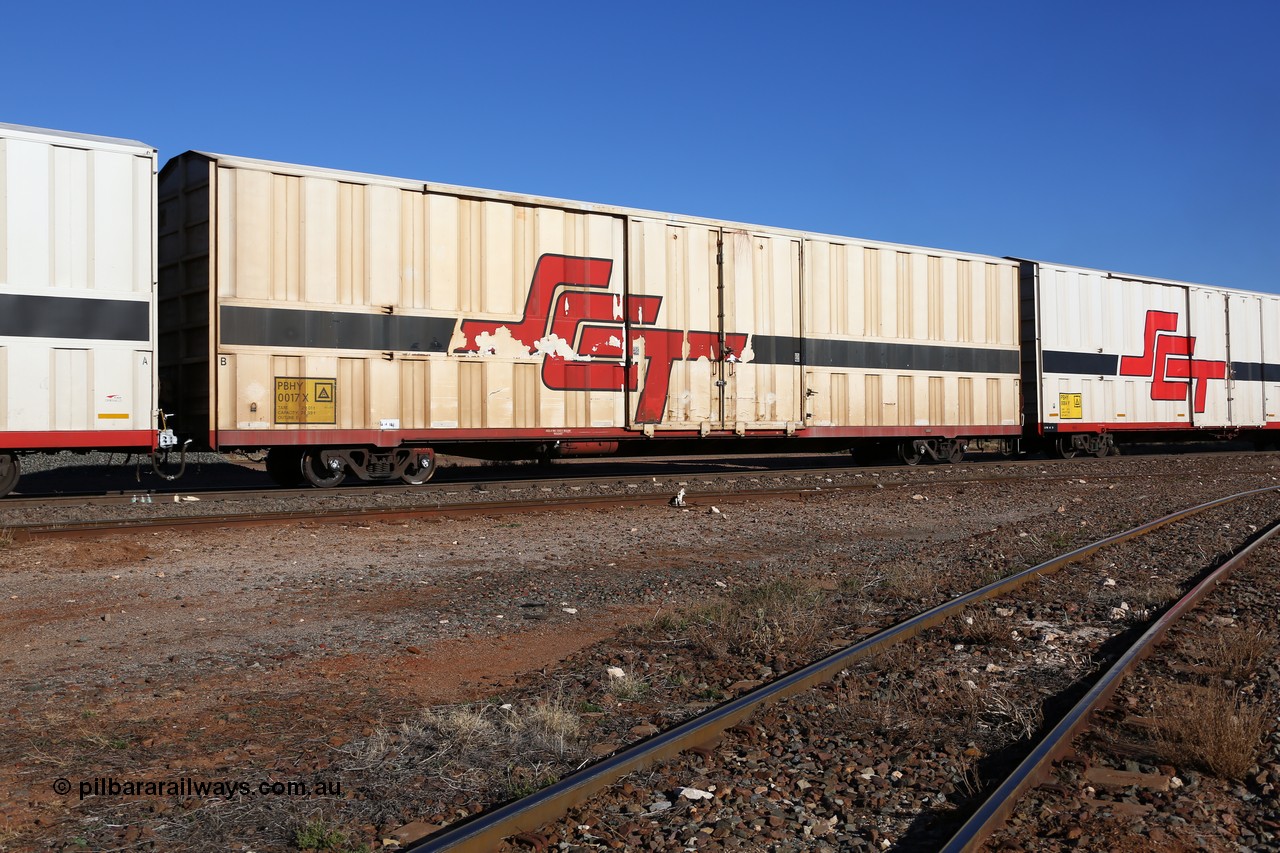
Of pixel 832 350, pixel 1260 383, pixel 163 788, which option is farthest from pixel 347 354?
pixel 1260 383

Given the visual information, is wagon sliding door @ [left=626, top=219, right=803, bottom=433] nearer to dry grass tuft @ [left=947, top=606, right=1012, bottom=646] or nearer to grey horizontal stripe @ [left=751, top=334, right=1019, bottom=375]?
grey horizontal stripe @ [left=751, top=334, right=1019, bottom=375]

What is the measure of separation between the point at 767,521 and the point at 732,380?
4.98 meters

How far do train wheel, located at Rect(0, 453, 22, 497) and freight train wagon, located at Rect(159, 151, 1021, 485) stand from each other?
203cm

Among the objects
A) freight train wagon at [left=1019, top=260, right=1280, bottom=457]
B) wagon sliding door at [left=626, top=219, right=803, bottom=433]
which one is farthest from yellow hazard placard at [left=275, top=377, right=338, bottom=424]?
freight train wagon at [left=1019, top=260, right=1280, bottom=457]

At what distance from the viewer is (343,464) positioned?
45.0 feet

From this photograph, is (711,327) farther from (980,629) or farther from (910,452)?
(980,629)

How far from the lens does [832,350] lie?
17.6 m

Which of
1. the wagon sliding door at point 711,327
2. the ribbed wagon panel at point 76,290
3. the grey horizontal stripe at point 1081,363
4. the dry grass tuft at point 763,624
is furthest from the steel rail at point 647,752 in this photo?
the grey horizontal stripe at point 1081,363

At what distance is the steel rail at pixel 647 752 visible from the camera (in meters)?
2.97

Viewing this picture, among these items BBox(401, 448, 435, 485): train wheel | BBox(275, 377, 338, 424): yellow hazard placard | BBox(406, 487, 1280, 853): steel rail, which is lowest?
BBox(406, 487, 1280, 853): steel rail

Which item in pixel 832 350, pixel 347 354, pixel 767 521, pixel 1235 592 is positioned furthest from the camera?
pixel 832 350

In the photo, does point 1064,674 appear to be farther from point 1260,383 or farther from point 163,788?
point 1260,383

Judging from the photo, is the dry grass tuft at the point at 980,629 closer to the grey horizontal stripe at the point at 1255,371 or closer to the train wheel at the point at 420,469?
the train wheel at the point at 420,469

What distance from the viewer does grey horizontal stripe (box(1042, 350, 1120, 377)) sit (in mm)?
21172
